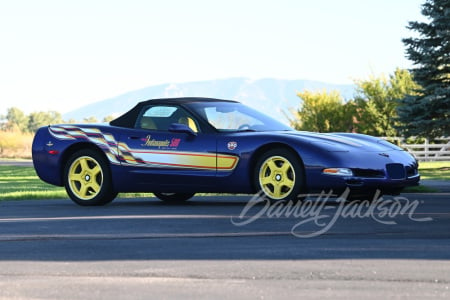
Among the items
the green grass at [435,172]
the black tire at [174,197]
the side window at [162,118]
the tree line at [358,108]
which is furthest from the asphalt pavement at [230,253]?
the tree line at [358,108]

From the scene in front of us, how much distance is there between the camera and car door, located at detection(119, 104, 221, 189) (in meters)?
11.7

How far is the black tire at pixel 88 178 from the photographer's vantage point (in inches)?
481

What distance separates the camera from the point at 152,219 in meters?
10.1

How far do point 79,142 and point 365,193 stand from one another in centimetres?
387

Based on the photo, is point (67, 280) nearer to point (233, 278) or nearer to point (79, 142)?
point (233, 278)

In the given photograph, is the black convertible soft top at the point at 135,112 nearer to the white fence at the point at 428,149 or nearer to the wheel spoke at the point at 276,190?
the wheel spoke at the point at 276,190

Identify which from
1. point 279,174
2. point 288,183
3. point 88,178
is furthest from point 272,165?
point 88,178

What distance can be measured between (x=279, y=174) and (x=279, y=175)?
1 cm

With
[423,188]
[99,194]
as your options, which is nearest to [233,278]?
[99,194]

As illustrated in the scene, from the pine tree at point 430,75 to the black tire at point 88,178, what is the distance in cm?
1976

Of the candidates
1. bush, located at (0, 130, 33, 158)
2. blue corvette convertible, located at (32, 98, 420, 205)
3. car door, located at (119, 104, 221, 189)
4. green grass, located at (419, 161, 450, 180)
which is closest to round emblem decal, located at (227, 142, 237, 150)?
blue corvette convertible, located at (32, 98, 420, 205)

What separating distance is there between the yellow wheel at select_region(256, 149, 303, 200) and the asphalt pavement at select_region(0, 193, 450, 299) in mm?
200

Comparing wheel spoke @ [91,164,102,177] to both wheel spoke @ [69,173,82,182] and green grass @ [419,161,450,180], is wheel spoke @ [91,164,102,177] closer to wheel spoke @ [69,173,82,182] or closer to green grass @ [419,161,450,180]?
wheel spoke @ [69,173,82,182]

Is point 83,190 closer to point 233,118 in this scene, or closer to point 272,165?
point 233,118
